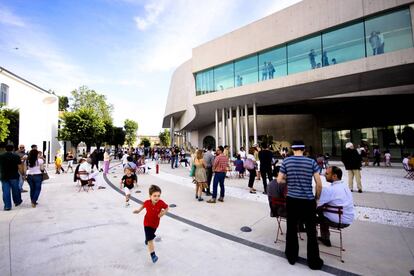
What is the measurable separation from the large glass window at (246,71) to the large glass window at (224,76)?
1.60ft

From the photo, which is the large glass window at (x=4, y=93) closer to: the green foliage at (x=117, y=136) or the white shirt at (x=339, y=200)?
the green foliage at (x=117, y=136)

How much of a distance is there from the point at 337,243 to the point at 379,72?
1391 centimetres

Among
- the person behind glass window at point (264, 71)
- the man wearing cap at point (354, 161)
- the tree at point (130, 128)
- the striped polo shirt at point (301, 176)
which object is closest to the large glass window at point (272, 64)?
the person behind glass window at point (264, 71)

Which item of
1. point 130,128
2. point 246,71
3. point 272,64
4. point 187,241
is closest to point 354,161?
point 187,241

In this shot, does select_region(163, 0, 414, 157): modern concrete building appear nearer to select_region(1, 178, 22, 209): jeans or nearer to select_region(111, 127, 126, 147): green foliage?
select_region(1, 178, 22, 209): jeans

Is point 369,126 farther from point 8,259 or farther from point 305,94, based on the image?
point 8,259

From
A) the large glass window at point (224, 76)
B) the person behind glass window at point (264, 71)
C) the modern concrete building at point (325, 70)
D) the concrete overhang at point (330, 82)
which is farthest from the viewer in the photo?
the large glass window at point (224, 76)

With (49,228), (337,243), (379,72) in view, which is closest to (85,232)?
(49,228)

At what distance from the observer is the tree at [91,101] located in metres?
44.1

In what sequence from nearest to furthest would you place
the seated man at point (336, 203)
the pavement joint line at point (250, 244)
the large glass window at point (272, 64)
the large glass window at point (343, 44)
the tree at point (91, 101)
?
the pavement joint line at point (250, 244) → the seated man at point (336, 203) → the large glass window at point (343, 44) → the large glass window at point (272, 64) → the tree at point (91, 101)

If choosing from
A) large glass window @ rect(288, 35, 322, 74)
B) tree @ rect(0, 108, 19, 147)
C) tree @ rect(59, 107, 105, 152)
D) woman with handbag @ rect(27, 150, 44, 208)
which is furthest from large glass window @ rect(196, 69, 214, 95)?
tree @ rect(0, 108, 19, 147)

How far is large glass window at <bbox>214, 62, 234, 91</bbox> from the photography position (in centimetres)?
1952

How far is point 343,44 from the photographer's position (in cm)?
1405

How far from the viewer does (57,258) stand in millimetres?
3330
